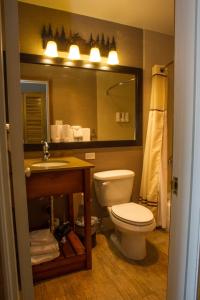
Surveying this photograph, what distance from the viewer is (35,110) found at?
1.95 metres

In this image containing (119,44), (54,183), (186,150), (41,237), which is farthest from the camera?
(119,44)

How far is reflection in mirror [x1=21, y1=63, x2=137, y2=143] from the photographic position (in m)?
1.96

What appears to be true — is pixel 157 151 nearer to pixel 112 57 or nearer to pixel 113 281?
pixel 112 57

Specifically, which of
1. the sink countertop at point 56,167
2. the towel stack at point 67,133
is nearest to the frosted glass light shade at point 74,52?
the towel stack at point 67,133

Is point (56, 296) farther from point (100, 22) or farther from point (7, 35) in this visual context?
point (100, 22)

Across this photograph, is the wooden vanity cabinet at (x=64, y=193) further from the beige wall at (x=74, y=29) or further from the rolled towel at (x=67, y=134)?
the beige wall at (x=74, y=29)

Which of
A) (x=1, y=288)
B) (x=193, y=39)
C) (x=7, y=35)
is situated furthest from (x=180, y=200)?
(x=7, y=35)

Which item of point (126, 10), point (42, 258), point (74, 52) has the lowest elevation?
point (42, 258)

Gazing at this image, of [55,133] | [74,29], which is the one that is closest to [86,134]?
[55,133]

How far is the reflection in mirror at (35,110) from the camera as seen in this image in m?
1.92

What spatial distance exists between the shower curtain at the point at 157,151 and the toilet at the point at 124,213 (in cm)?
29

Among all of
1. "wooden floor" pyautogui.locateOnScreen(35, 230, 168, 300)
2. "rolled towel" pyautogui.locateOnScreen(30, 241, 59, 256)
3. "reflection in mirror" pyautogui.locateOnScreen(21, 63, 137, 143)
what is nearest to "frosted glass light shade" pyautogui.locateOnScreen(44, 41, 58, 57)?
"reflection in mirror" pyautogui.locateOnScreen(21, 63, 137, 143)

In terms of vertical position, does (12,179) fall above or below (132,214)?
above

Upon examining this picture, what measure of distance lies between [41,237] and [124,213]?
75 centimetres
